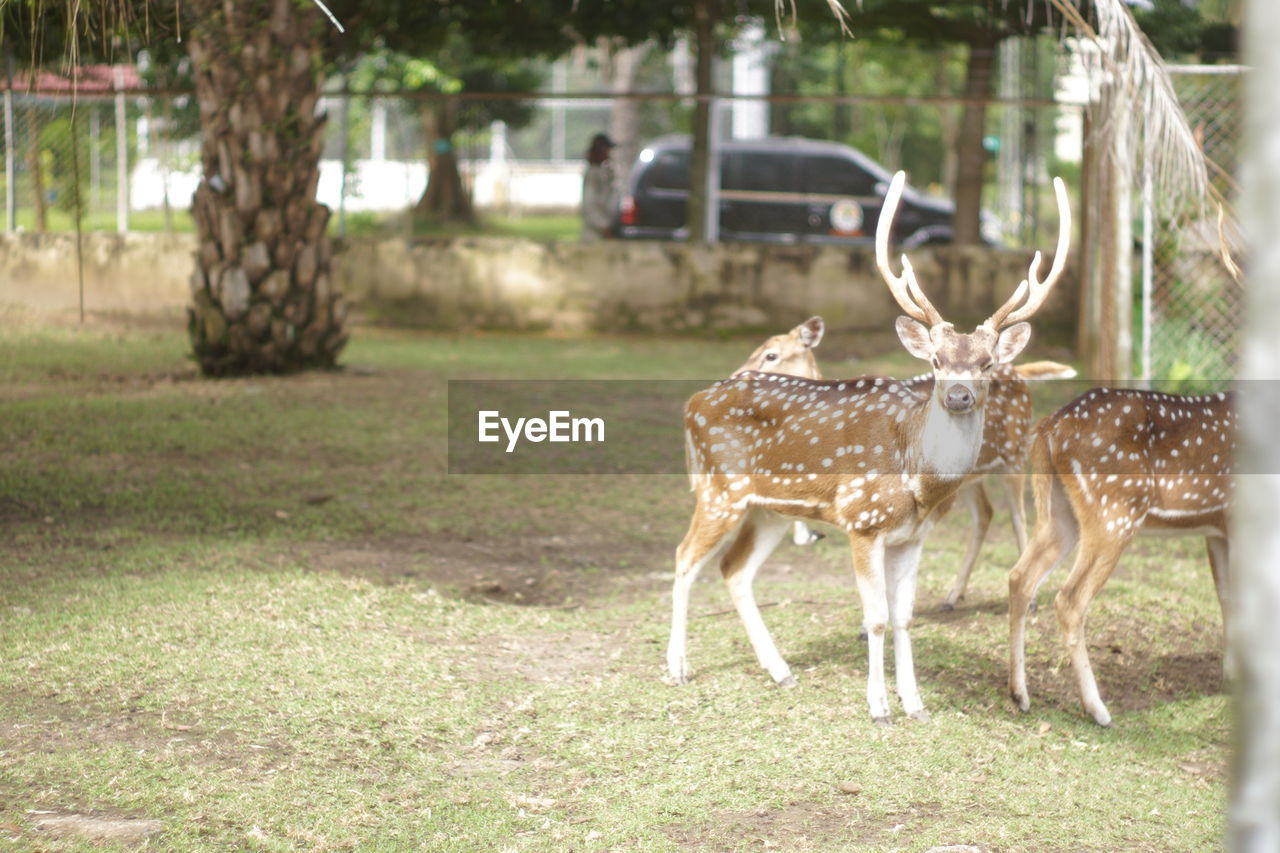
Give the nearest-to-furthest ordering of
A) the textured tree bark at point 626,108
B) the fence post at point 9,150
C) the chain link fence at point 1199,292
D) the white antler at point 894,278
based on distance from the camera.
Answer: the white antler at point 894,278
the chain link fence at point 1199,292
the fence post at point 9,150
the textured tree bark at point 626,108

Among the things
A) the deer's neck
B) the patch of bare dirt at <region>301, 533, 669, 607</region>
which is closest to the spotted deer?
the patch of bare dirt at <region>301, 533, 669, 607</region>

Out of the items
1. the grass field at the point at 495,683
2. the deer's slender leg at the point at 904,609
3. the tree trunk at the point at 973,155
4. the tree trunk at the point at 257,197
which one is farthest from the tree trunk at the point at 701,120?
the deer's slender leg at the point at 904,609

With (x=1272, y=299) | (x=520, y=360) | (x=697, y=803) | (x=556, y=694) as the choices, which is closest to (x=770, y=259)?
(x=520, y=360)

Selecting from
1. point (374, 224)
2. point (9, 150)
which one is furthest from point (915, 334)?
point (374, 224)

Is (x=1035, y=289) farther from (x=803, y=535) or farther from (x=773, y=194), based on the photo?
(x=773, y=194)

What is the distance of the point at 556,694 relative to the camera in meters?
5.14

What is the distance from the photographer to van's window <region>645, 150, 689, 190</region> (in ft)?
58.2

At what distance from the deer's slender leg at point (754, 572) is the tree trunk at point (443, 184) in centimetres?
1618

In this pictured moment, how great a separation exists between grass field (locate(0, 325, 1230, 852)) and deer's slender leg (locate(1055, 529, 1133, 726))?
0.44 ft

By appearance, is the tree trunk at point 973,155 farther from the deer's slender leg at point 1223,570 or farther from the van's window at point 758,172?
the deer's slender leg at point 1223,570

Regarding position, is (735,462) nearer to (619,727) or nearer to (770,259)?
(619,727)

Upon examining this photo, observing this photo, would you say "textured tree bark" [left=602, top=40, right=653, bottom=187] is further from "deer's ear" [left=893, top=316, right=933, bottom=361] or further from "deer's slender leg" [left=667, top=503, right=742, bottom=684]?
"deer's ear" [left=893, top=316, right=933, bottom=361]

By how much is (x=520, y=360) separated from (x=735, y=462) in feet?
24.3

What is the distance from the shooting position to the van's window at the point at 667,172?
17.7 meters
